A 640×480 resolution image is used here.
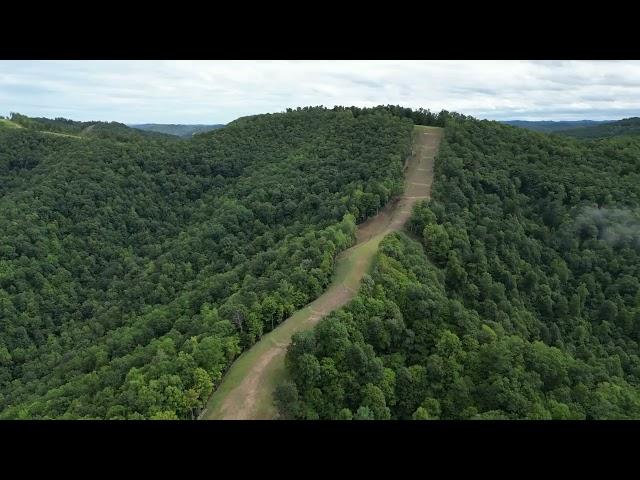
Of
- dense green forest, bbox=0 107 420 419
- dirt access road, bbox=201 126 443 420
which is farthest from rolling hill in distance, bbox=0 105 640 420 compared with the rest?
dense green forest, bbox=0 107 420 419

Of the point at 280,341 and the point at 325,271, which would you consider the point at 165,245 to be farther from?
the point at 280,341

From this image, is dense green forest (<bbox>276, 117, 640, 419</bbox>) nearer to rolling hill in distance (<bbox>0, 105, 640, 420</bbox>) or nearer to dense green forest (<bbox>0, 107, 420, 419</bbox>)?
rolling hill in distance (<bbox>0, 105, 640, 420</bbox>)

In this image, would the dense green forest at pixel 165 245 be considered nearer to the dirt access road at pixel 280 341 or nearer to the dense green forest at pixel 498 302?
the dirt access road at pixel 280 341

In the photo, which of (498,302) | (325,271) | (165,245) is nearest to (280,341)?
(325,271)

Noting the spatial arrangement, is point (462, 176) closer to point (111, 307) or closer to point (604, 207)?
point (604, 207)

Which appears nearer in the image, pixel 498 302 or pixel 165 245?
pixel 498 302

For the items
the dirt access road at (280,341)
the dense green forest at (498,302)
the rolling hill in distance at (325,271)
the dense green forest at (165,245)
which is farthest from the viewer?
the dense green forest at (165,245)

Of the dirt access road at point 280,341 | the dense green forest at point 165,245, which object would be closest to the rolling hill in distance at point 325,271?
the dirt access road at point 280,341
